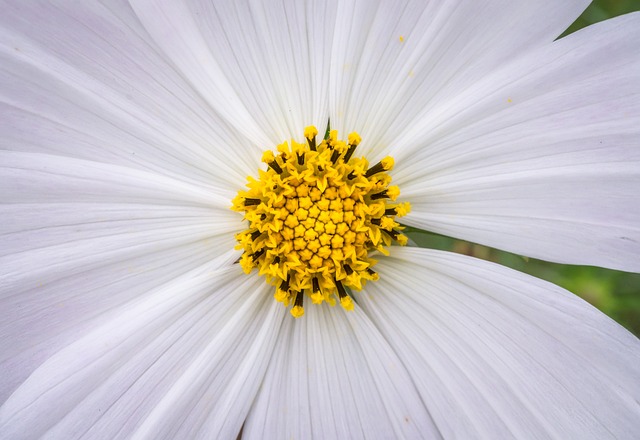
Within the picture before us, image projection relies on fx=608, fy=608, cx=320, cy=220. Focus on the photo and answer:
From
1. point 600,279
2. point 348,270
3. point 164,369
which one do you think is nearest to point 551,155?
point 348,270

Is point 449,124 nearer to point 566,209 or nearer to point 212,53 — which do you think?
point 566,209

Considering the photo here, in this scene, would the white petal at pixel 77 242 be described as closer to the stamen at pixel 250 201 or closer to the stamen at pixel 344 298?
the stamen at pixel 250 201

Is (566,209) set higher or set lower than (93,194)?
higher

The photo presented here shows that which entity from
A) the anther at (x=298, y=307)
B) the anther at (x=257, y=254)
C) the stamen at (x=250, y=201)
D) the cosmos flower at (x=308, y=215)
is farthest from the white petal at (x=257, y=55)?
the anther at (x=298, y=307)

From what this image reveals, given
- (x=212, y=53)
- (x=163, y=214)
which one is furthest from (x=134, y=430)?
(x=212, y=53)

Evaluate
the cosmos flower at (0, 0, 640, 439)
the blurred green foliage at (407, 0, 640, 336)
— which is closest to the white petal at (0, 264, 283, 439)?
the cosmos flower at (0, 0, 640, 439)

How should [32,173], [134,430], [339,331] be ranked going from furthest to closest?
[339,331], [134,430], [32,173]

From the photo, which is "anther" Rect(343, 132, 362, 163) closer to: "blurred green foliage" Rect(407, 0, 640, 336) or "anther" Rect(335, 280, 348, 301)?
"anther" Rect(335, 280, 348, 301)
